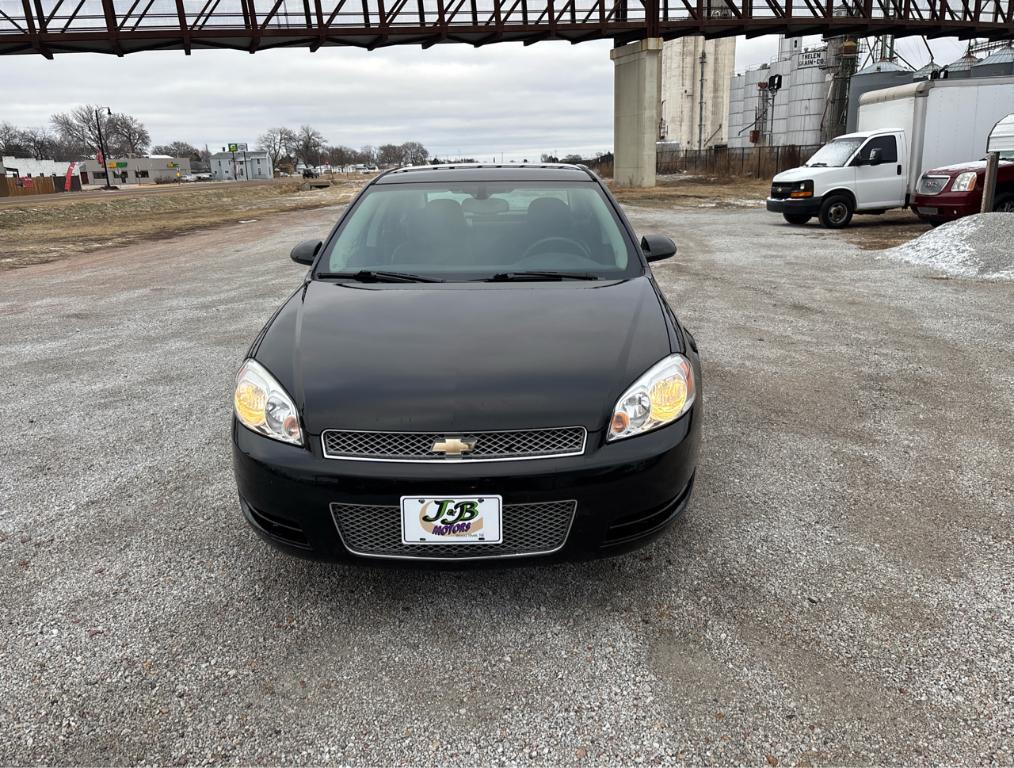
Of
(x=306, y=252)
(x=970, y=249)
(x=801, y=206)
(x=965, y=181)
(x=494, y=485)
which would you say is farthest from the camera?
(x=801, y=206)

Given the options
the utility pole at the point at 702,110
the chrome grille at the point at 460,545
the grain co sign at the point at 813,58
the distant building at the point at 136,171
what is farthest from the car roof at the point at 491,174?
the distant building at the point at 136,171

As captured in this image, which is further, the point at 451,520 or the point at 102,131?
the point at 102,131

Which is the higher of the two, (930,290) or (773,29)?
(773,29)

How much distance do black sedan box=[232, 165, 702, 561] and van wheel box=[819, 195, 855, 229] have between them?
14.8 metres

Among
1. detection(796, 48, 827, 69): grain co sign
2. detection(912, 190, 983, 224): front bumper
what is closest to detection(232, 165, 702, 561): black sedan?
detection(912, 190, 983, 224): front bumper

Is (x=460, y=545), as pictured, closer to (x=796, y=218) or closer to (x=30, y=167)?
(x=796, y=218)

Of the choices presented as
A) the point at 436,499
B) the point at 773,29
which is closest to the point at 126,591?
the point at 436,499

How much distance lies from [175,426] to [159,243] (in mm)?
15852

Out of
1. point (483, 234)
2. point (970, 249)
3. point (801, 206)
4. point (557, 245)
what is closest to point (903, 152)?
point (801, 206)

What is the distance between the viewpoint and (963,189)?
1307cm

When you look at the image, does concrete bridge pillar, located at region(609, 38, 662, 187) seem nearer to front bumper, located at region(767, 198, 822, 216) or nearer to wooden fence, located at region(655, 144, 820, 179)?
wooden fence, located at region(655, 144, 820, 179)

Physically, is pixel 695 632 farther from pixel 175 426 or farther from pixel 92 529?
pixel 175 426

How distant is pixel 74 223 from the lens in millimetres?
27375

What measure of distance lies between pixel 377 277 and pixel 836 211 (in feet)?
50.2
